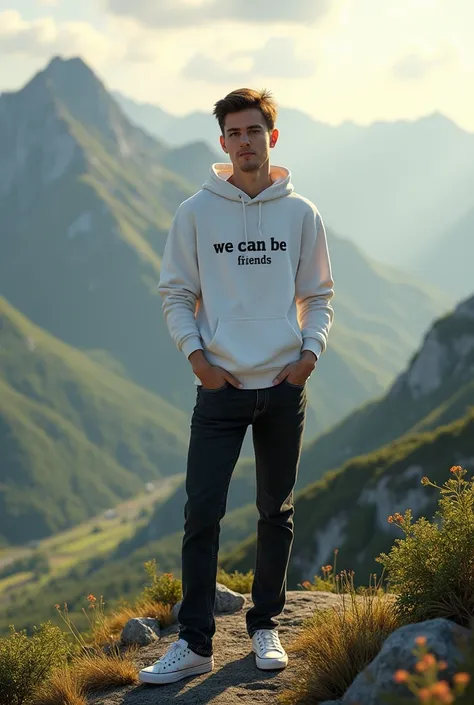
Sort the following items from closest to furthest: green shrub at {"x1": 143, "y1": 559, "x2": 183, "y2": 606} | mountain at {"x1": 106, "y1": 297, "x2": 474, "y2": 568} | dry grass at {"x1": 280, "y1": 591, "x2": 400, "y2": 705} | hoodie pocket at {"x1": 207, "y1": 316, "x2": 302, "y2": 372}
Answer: dry grass at {"x1": 280, "y1": 591, "x2": 400, "y2": 705}, hoodie pocket at {"x1": 207, "y1": 316, "x2": 302, "y2": 372}, green shrub at {"x1": 143, "y1": 559, "x2": 183, "y2": 606}, mountain at {"x1": 106, "y1": 297, "x2": 474, "y2": 568}

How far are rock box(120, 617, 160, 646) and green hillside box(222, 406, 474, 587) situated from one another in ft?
148

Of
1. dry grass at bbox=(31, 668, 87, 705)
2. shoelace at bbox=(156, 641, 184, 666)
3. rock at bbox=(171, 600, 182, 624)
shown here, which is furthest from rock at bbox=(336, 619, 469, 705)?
rock at bbox=(171, 600, 182, 624)

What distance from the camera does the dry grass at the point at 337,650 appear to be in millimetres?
5855

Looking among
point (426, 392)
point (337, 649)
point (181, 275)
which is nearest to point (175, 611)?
point (337, 649)

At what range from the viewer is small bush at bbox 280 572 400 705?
586cm

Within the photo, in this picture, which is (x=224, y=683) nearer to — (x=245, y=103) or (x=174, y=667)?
(x=174, y=667)

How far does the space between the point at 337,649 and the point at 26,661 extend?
128 inches

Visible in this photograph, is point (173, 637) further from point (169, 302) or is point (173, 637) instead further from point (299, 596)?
point (169, 302)

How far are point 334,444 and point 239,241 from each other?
15188 cm

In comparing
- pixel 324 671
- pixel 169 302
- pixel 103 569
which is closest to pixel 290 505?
pixel 324 671

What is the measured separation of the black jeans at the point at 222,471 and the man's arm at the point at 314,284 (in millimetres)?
543

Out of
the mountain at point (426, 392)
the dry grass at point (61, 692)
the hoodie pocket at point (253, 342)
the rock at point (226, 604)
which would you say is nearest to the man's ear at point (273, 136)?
the hoodie pocket at point (253, 342)

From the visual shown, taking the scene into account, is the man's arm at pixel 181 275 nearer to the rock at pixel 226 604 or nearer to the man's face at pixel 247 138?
the man's face at pixel 247 138

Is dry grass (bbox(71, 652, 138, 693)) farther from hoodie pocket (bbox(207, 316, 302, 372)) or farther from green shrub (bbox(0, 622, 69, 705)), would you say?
hoodie pocket (bbox(207, 316, 302, 372))
